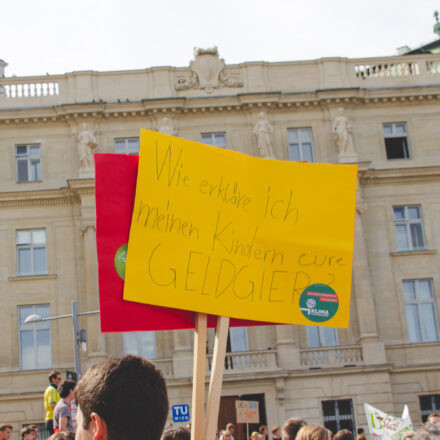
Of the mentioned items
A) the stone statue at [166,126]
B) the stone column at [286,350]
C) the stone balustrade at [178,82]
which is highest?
the stone balustrade at [178,82]

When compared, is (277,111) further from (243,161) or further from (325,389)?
(243,161)

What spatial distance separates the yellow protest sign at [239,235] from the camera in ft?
20.1

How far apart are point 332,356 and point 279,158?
8232 millimetres

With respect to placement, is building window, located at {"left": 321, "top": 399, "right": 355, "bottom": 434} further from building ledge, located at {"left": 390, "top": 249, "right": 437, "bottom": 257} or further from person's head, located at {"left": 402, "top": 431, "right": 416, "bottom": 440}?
person's head, located at {"left": 402, "top": 431, "right": 416, "bottom": 440}

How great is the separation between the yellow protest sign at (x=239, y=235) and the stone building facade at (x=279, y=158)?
24965 mm

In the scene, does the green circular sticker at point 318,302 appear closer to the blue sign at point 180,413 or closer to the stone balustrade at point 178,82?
the blue sign at point 180,413

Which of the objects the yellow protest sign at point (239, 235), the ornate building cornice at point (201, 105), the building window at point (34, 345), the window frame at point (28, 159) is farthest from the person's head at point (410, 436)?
the window frame at point (28, 159)

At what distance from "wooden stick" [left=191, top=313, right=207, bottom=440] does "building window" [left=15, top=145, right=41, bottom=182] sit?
29.6 metres

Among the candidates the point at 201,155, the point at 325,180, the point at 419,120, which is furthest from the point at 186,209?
the point at 419,120

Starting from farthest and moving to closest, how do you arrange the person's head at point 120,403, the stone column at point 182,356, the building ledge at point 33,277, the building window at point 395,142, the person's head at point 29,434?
the building window at point 395,142
the building ledge at point 33,277
the stone column at point 182,356
the person's head at point 29,434
the person's head at point 120,403

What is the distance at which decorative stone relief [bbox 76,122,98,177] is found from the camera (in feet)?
110

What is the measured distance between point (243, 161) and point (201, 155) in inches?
15.6

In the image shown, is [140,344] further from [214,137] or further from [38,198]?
[214,137]

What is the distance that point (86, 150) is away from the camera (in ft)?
111
